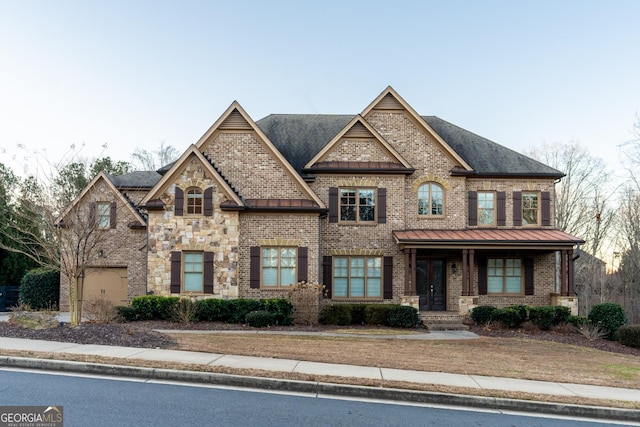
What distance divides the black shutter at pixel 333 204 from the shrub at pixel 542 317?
28.4 ft

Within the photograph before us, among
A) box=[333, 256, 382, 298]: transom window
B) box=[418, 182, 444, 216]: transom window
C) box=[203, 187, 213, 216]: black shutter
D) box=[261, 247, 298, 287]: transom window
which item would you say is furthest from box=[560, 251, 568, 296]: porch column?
box=[203, 187, 213, 216]: black shutter

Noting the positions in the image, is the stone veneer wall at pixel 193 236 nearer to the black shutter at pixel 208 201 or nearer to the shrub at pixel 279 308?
the black shutter at pixel 208 201

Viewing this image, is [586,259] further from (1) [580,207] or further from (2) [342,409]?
(2) [342,409]

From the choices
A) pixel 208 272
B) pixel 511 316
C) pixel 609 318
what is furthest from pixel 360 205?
pixel 609 318

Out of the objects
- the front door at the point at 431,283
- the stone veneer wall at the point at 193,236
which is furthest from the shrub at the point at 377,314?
the stone veneer wall at the point at 193,236

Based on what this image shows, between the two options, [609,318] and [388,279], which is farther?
[388,279]

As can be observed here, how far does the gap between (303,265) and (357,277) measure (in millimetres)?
3067

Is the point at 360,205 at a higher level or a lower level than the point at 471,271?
higher

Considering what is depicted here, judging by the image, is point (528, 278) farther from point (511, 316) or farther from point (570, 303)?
point (511, 316)

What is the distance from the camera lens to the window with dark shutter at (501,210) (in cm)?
2145

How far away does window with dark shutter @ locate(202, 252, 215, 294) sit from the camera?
18.1 metres

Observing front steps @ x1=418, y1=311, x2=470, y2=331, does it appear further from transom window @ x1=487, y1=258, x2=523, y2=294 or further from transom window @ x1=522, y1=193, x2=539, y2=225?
transom window @ x1=522, y1=193, x2=539, y2=225

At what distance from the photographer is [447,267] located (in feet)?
69.3

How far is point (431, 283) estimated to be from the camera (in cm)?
2127
